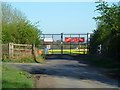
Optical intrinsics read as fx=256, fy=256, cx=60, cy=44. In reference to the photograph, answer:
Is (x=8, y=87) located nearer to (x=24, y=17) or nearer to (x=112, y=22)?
(x=112, y=22)

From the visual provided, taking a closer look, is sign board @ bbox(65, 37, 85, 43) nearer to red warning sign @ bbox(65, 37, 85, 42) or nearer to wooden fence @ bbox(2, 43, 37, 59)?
red warning sign @ bbox(65, 37, 85, 42)

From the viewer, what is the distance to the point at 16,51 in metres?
21.9

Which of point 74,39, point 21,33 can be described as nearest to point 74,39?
point 74,39

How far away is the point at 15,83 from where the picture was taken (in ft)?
30.9

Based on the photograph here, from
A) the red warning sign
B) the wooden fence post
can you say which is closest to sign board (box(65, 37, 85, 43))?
the red warning sign

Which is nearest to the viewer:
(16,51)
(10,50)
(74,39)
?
(10,50)

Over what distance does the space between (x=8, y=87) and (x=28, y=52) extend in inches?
570

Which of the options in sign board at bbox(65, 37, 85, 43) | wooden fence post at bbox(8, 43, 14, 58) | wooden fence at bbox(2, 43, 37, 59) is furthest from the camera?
sign board at bbox(65, 37, 85, 43)

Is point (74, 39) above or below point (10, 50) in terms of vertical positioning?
above

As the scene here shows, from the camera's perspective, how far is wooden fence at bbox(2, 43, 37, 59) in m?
21.2

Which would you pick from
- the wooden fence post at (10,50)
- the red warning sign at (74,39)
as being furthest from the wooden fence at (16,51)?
the red warning sign at (74,39)

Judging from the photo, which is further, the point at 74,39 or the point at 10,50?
the point at 74,39

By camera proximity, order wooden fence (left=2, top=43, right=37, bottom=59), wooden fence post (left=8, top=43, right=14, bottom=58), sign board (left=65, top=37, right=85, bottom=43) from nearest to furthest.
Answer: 1. wooden fence post (left=8, top=43, right=14, bottom=58)
2. wooden fence (left=2, top=43, right=37, bottom=59)
3. sign board (left=65, top=37, right=85, bottom=43)

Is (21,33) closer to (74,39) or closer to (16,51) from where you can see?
(16,51)
